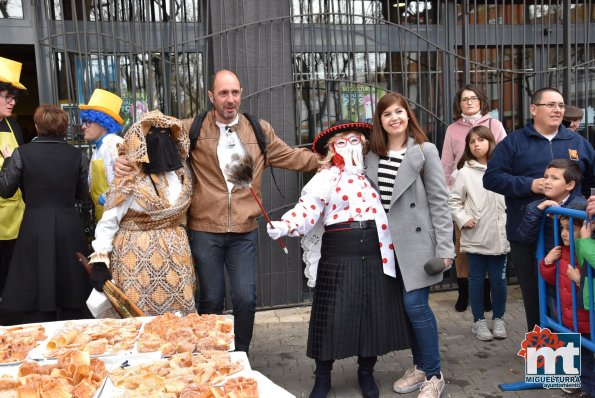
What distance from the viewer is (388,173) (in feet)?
11.5

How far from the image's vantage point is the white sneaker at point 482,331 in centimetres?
470

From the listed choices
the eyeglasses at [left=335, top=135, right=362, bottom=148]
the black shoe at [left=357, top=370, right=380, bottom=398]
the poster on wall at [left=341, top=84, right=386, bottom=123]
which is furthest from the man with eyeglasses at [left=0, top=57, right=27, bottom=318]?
the poster on wall at [left=341, top=84, right=386, bottom=123]

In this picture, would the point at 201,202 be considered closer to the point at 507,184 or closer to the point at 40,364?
the point at 40,364

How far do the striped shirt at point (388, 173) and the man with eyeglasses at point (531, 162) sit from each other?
92 cm

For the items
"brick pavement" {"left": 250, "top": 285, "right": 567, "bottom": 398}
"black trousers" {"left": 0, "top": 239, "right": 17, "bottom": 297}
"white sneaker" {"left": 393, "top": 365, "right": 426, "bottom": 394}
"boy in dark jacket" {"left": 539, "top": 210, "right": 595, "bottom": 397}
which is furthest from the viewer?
"black trousers" {"left": 0, "top": 239, "right": 17, "bottom": 297}

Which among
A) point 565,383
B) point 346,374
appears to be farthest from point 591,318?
point 346,374

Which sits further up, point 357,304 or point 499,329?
point 357,304

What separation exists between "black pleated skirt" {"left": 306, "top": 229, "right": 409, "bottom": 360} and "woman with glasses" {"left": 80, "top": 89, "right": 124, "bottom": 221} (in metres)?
1.99

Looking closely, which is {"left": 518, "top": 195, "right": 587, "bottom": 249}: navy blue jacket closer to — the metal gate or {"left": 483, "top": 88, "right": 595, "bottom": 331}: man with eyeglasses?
{"left": 483, "top": 88, "right": 595, "bottom": 331}: man with eyeglasses

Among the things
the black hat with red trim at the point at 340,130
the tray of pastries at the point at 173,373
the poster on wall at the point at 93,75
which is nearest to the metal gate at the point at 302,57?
the poster on wall at the point at 93,75

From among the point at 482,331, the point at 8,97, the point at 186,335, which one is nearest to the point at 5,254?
the point at 8,97

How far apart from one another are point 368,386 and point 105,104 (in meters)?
2.86

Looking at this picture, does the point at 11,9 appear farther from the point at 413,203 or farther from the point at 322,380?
the point at 322,380

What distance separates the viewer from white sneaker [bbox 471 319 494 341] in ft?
15.4
